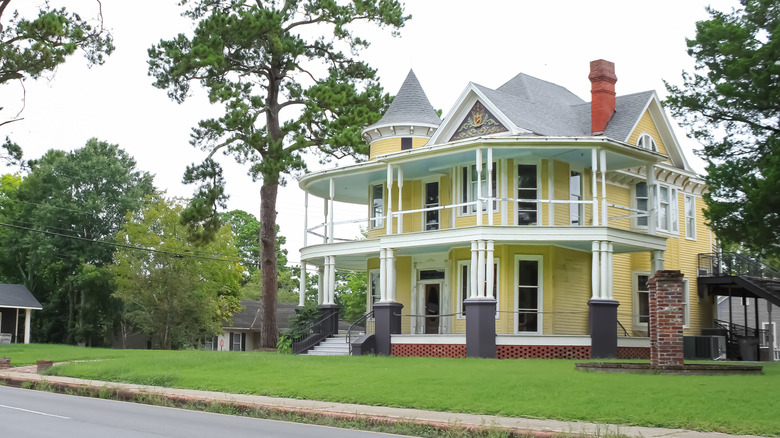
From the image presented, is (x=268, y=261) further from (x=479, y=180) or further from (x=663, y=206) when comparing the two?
(x=663, y=206)

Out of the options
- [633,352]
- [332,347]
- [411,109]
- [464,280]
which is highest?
[411,109]

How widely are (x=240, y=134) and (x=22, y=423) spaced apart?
2406 centimetres

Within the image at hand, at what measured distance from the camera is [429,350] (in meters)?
26.9

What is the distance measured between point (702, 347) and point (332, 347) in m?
13.8

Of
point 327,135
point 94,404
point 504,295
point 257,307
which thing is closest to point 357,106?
point 327,135

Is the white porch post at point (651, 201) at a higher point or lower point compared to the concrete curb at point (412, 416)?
higher

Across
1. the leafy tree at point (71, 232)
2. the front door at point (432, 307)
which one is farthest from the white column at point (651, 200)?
the leafy tree at point (71, 232)

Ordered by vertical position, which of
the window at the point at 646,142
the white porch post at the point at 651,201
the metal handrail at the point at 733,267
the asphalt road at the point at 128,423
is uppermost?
the window at the point at 646,142

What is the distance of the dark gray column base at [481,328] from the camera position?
2511cm

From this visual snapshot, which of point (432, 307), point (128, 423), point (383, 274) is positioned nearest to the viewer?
point (128, 423)

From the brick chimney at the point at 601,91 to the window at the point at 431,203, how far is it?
6.36 metres

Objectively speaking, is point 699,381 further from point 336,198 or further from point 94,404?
point 336,198

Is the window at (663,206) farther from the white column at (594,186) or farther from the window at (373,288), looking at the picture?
the window at (373,288)

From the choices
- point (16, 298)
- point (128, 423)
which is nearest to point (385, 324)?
point (128, 423)
